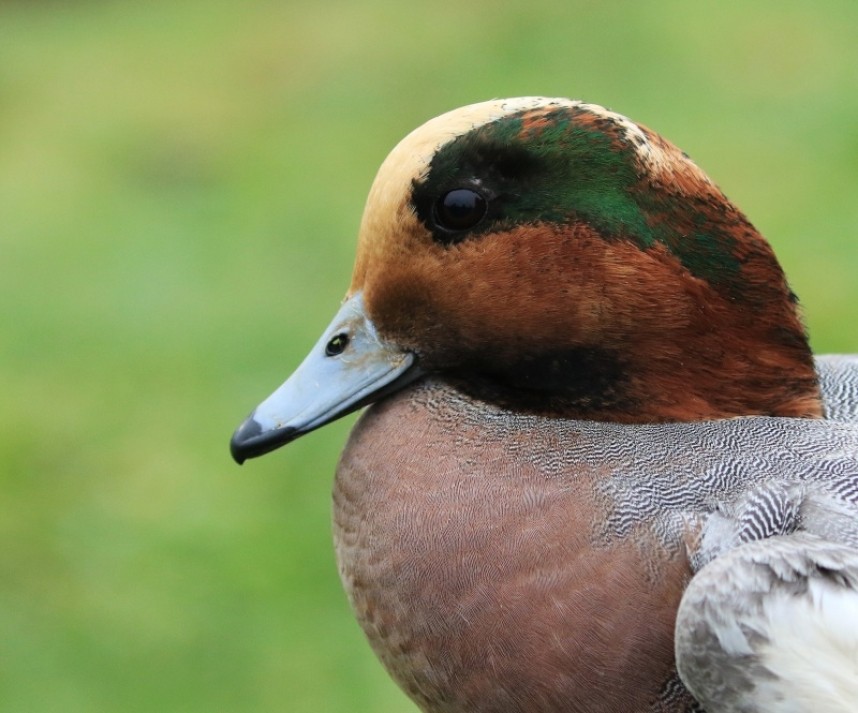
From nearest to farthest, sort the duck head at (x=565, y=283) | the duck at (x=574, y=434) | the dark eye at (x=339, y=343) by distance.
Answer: the duck at (x=574, y=434) → the duck head at (x=565, y=283) → the dark eye at (x=339, y=343)

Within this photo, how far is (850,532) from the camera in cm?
110

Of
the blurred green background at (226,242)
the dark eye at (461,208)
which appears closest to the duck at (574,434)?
the dark eye at (461,208)

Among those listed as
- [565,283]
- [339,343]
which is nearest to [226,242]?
[339,343]

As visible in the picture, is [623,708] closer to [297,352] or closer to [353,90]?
[297,352]

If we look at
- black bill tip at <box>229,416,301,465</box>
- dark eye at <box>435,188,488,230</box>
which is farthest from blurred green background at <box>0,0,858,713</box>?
dark eye at <box>435,188,488,230</box>

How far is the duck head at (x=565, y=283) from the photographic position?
122 cm

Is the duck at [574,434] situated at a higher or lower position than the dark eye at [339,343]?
lower

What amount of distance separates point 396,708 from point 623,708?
103 centimetres

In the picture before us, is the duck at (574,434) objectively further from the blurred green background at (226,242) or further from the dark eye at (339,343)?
the blurred green background at (226,242)

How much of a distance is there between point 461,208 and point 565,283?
12 cm

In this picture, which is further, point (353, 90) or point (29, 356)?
point (353, 90)

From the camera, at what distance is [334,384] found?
1.31 m

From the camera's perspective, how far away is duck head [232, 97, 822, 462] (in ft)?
4.00

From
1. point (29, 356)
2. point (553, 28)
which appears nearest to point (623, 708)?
point (29, 356)
